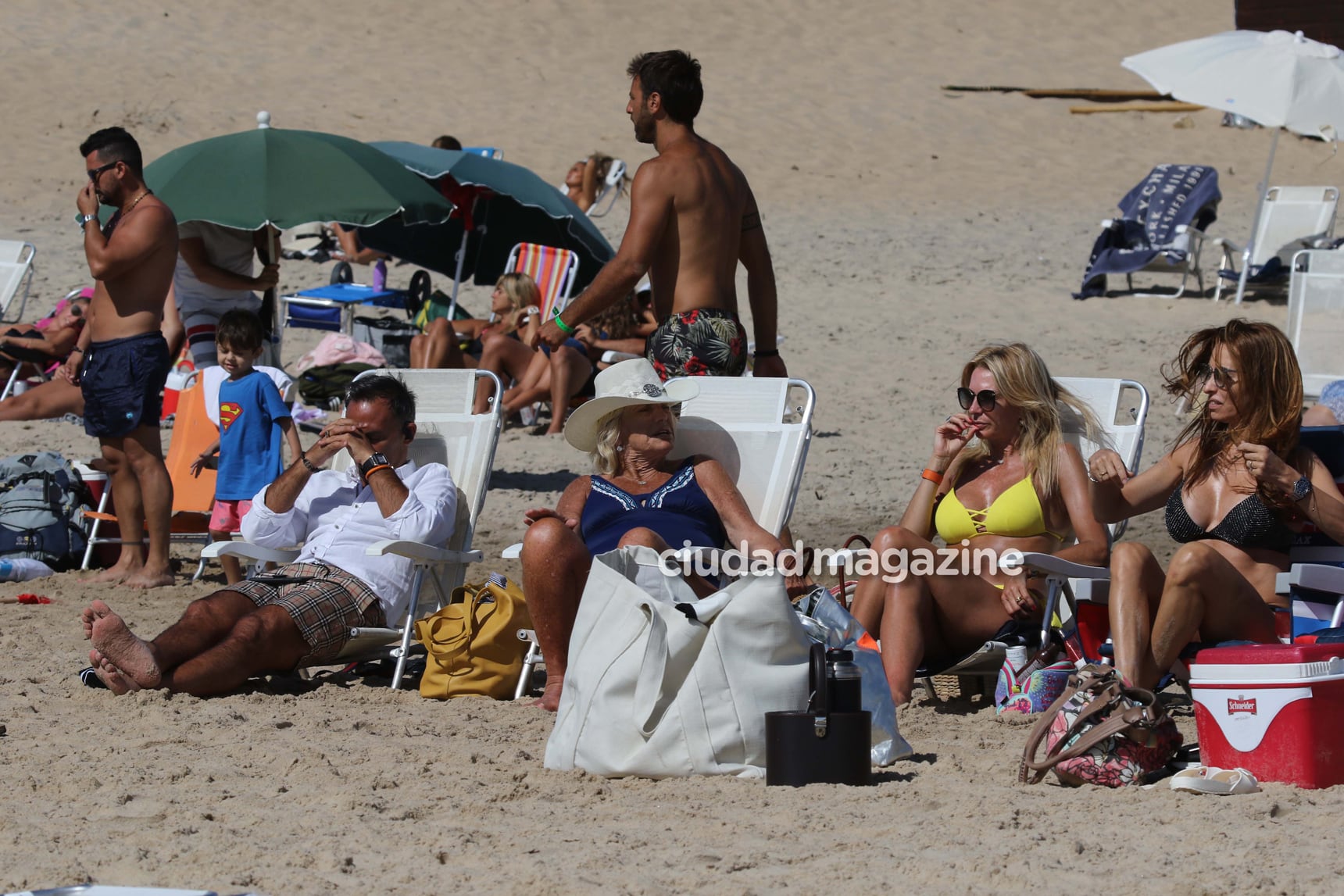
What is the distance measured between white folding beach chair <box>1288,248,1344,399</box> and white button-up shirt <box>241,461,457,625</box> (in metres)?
5.68

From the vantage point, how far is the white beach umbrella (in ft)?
34.3

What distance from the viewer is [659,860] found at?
2.93 metres

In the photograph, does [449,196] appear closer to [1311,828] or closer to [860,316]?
[860,316]

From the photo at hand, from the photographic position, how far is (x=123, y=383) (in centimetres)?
604

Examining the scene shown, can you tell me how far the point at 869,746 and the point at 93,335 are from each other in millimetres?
3971

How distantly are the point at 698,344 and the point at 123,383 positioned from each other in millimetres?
2419

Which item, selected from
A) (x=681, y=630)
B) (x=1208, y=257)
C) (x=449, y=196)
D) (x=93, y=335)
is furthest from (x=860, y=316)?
(x=681, y=630)

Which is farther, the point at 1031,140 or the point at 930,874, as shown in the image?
the point at 1031,140

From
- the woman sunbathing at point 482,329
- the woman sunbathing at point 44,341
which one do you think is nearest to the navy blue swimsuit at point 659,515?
the woman sunbathing at point 482,329

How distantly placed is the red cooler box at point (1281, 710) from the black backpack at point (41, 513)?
485 centimetres

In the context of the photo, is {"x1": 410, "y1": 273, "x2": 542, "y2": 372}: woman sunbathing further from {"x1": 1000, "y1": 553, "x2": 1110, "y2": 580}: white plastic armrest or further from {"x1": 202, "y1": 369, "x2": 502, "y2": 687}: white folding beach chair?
{"x1": 1000, "y1": 553, "x2": 1110, "y2": 580}: white plastic armrest

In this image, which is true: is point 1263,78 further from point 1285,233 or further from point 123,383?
point 123,383

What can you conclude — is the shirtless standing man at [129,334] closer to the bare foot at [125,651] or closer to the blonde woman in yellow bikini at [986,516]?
the bare foot at [125,651]

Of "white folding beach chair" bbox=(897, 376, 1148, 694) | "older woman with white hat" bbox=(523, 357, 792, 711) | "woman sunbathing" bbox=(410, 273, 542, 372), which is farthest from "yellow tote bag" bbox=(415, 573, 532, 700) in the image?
"woman sunbathing" bbox=(410, 273, 542, 372)
